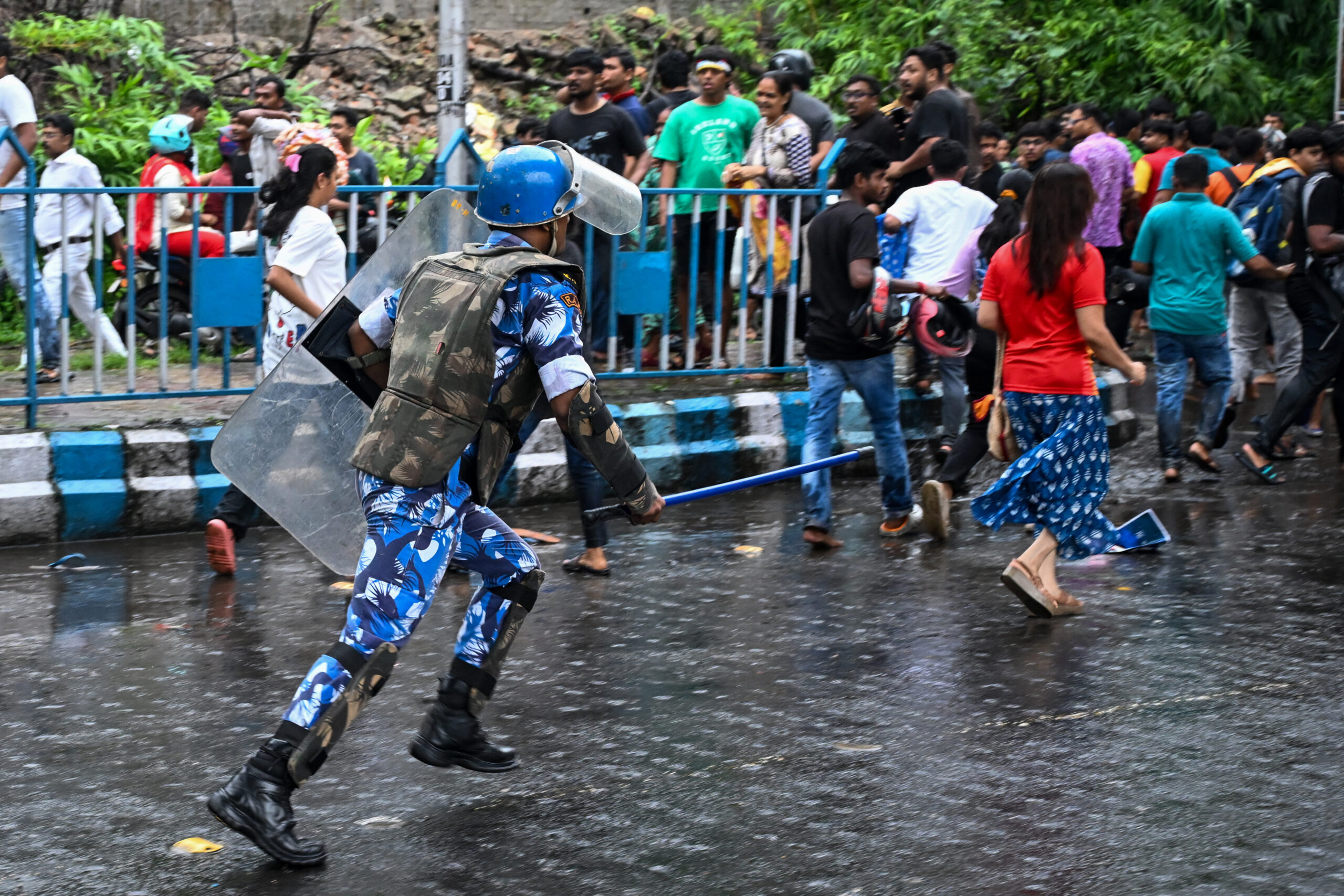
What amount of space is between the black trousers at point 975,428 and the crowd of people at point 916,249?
16 millimetres

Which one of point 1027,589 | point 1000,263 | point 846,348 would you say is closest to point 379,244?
point 846,348

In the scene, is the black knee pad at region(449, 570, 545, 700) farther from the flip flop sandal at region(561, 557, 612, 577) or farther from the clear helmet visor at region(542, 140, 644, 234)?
the flip flop sandal at region(561, 557, 612, 577)

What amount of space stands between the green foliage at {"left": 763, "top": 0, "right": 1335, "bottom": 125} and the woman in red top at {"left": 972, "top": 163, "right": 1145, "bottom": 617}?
10.9 metres

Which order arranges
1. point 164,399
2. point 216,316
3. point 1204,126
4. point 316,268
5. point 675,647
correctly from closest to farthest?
point 675,647, point 316,268, point 216,316, point 164,399, point 1204,126

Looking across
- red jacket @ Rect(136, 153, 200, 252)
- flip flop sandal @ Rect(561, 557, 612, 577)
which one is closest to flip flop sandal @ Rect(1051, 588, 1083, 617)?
flip flop sandal @ Rect(561, 557, 612, 577)

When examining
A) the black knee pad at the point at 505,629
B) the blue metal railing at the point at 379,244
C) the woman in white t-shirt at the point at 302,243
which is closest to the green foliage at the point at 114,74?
the blue metal railing at the point at 379,244

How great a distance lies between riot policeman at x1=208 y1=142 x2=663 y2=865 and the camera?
384 centimetres

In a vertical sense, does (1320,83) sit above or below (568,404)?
above

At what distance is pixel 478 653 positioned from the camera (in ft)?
14.5

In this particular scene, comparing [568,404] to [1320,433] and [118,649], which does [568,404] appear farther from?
[1320,433]

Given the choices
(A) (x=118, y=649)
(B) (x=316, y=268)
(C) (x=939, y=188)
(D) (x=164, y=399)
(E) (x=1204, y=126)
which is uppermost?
(E) (x=1204, y=126)

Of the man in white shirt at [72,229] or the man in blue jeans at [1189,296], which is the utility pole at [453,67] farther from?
the man in blue jeans at [1189,296]

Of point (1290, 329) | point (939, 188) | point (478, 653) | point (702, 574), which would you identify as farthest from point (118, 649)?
point (1290, 329)

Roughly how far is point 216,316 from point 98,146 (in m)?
5.55
